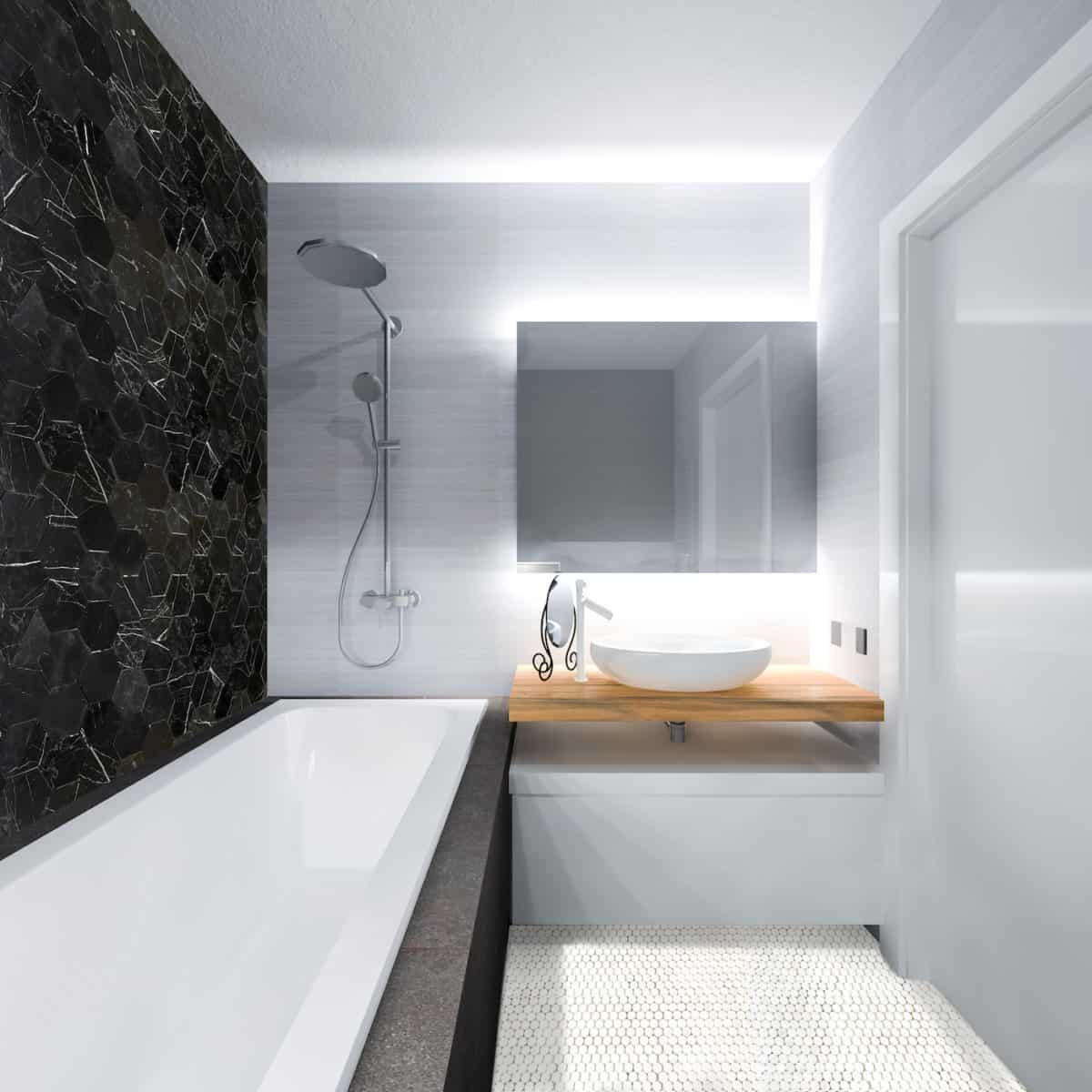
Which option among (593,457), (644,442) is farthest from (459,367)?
(644,442)

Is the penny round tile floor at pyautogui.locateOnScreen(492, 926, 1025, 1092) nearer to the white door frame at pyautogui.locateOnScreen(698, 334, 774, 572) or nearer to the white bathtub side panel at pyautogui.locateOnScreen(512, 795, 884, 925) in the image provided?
the white bathtub side panel at pyautogui.locateOnScreen(512, 795, 884, 925)

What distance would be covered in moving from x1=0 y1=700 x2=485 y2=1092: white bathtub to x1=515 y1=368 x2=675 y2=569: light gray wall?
30.8 inches

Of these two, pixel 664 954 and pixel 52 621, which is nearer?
pixel 52 621

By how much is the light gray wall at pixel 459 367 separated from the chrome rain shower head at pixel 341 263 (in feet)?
1.63

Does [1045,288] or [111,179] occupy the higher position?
[111,179]

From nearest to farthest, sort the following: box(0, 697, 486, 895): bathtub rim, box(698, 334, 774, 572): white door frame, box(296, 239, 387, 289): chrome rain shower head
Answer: box(0, 697, 486, 895): bathtub rim < box(296, 239, 387, 289): chrome rain shower head < box(698, 334, 774, 572): white door frame

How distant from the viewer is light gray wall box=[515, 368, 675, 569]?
264cm

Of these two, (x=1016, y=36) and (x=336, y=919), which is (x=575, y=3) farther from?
(x=336, y=919)

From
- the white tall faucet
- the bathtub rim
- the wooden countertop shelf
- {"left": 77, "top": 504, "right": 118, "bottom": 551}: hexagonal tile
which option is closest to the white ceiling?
{"left": 77, "top": 504, "right": 118, "bottom": 551}: hexagonal tile

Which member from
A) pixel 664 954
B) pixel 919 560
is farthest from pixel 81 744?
pixel 919 560

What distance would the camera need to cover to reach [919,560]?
195 cm

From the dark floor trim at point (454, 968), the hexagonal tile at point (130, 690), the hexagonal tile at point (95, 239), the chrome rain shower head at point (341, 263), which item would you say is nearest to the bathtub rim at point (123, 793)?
the hexagonal tile at point (130, 690)

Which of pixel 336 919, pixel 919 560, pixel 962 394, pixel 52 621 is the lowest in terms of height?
pixel 336 919

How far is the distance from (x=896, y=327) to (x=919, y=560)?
2.07 feet
